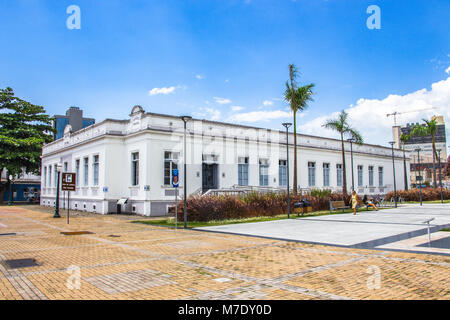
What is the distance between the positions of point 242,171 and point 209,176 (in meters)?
3.16

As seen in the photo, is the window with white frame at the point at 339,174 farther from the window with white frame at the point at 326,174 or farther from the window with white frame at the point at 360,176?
the window with white frame at the point at 360,176

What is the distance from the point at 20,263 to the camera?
8.29m

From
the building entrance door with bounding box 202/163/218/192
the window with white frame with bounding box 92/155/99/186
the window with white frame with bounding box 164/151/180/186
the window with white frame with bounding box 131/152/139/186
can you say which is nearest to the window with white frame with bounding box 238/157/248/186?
the building entrance door with bounding box 202/163/218/192

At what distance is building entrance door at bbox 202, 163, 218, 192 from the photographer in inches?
1027

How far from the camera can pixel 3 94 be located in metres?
41.2

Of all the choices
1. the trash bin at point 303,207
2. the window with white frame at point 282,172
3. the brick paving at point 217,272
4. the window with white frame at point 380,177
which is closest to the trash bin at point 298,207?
the trash bin at point 303,207

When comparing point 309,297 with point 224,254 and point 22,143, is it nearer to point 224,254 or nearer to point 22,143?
point 224,254

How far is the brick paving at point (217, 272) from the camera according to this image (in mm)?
5695

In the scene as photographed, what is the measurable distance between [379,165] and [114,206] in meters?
31.8

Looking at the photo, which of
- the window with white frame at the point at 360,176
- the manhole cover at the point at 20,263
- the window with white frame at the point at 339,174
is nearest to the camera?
the manhole cover at the point at 20,263

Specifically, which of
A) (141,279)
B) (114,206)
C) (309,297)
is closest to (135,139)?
(114,206)

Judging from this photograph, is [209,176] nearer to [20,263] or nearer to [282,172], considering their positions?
[282,172]

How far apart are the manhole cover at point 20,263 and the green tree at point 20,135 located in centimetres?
3447

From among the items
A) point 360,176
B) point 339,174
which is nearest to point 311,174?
point 339,174
